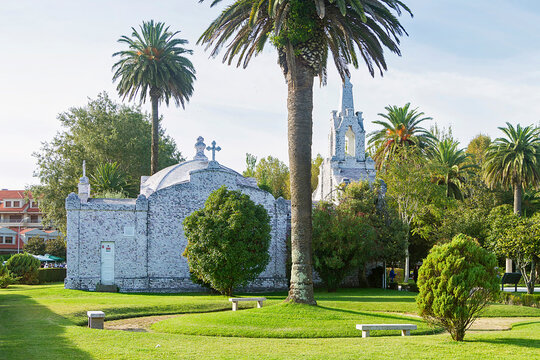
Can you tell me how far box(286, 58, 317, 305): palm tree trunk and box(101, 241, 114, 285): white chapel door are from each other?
15.9 m

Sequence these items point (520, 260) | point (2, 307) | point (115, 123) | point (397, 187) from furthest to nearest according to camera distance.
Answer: point (115, 123) → point (397, 187) → point (520, 260) → point (2, 307)

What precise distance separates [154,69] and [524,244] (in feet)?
110

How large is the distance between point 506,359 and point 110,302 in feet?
59.1

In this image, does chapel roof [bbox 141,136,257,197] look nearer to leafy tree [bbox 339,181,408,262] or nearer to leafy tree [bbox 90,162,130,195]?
leafy tree [bbox 339,181,408,262]

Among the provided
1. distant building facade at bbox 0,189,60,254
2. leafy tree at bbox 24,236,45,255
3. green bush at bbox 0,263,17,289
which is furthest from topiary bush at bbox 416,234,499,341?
Answer: distant building facade at bbox 0,189,60,254

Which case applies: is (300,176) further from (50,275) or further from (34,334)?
(50,275)

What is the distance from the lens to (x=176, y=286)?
33.9m

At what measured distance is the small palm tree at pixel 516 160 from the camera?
150 feet

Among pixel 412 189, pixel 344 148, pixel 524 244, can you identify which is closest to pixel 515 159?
pixel 412 189

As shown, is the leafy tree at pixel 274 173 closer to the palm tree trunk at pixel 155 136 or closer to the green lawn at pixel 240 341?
the palm tree trunk at pixel 155 136

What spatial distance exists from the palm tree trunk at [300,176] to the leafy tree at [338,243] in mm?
12684

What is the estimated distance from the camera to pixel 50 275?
155 ft

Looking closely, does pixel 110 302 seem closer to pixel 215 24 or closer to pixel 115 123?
pixel 215 24

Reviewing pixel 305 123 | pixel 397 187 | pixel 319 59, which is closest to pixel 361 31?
pixel 319 59
